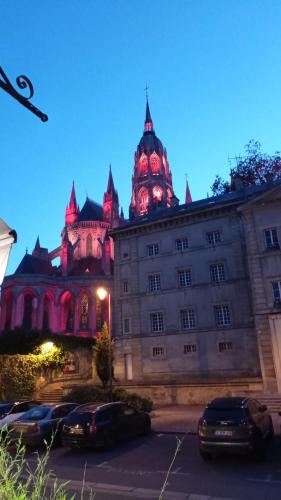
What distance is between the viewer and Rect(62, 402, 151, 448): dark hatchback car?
40.4 ft

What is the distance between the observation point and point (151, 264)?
3219cm

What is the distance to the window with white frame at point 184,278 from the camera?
30.3 m

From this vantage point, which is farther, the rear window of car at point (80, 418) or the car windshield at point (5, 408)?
the car windshield at point (5, 408)

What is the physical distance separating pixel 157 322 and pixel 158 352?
2508 millimetres

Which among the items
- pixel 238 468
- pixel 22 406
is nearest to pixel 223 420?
pixel 238 468

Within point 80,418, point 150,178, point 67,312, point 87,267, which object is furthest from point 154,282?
point 150,178

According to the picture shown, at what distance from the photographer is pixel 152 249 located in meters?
32.8

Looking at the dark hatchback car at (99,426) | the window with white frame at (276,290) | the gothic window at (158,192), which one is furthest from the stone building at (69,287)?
the dark hatchback car at (99,426)

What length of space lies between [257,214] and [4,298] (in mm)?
42416

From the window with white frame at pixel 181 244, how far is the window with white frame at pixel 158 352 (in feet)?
28.3

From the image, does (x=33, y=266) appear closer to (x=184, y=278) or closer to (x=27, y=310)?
(x=27, y=310)

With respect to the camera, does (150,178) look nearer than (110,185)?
No

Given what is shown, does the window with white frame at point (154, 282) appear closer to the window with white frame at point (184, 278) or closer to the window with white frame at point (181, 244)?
the window with white frame at point (184, 278)

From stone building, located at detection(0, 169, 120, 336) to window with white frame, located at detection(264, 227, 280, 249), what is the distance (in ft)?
103
